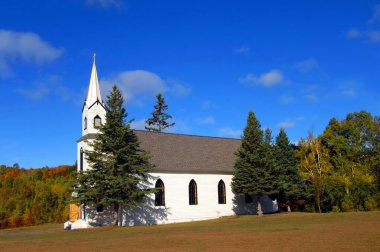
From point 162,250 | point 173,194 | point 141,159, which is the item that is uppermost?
point 141,159

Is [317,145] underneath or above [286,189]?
above

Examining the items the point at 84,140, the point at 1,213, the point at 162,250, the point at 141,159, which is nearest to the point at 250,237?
the point at 162,250

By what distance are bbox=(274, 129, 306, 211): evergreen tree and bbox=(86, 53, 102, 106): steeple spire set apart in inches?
729

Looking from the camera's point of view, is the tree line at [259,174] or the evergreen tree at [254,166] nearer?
the tree line at [259,174]

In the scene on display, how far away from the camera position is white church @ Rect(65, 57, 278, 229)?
36.0 metres

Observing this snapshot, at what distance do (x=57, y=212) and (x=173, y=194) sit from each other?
1813cm

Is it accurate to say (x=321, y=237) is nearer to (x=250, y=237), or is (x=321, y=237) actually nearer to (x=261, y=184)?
(x=250, y=237)

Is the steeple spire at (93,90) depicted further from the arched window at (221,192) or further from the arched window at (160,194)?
the arched window at (221,192)

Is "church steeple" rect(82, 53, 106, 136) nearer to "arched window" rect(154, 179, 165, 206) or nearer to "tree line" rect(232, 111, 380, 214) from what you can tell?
"arched window" rect(154, 179, 165, 206)

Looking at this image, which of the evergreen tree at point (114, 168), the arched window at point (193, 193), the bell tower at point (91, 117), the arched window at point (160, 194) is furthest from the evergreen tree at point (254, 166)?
the bell tower at point (91, 117)

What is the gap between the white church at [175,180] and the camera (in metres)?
36.0

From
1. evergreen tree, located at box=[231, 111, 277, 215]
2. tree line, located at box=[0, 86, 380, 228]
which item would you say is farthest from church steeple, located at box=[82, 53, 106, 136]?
evergreen tree, located at box=[231, 111, 277, 215]

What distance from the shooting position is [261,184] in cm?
3797

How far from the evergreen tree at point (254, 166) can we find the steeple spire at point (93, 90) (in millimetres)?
14799
